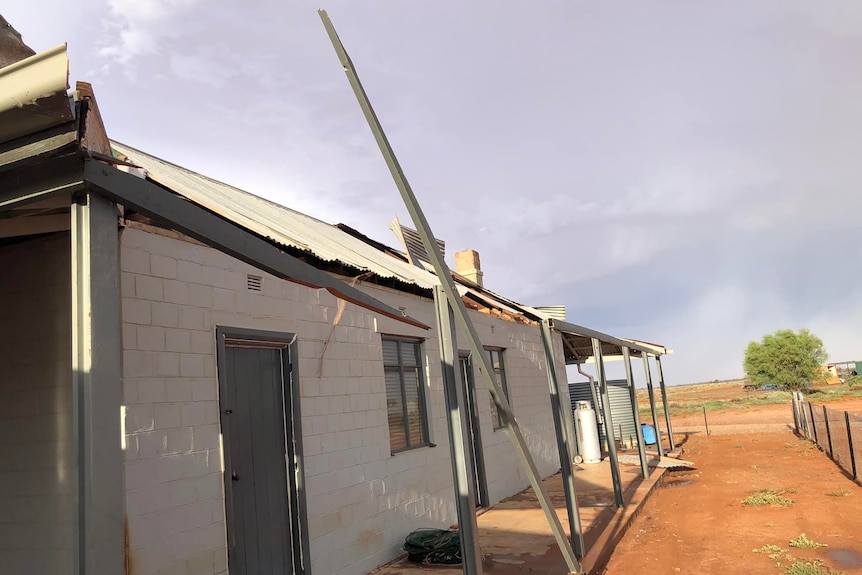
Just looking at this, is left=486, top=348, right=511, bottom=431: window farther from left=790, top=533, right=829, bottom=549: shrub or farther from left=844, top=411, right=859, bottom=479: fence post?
left=844, top=411, right=859, bottom=479: fence post

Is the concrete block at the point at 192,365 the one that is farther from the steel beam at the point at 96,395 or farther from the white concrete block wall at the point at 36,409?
the steel beam at the point at 96,395

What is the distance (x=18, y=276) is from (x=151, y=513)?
2002 mm

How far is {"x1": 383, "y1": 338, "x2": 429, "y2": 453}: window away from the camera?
765 cm

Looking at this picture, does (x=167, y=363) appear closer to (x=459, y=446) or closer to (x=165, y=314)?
(x=165, y=314)

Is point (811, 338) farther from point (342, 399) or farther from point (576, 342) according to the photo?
point (342, 399)

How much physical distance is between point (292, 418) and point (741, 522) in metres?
6.52

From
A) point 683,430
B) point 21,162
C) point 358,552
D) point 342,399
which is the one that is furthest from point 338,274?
point 683,430

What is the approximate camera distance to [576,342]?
18.0 m

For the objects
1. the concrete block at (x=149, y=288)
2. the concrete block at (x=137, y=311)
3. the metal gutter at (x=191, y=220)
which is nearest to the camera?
the metal gutter at (x=191, y=220)

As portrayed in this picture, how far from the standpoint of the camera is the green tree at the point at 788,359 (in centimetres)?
4672

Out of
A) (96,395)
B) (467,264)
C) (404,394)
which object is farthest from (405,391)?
(467,264)

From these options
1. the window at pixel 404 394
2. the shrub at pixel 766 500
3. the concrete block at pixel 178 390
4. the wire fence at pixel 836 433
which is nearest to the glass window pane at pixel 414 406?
the window at pixel 404 394

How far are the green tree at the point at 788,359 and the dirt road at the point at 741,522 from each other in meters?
38.6

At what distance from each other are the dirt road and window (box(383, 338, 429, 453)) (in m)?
2.87
